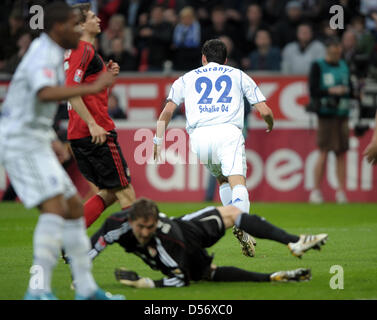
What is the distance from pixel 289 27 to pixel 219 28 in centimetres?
145

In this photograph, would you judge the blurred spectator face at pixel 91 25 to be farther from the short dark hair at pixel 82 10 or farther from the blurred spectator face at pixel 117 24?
the blurred spectator face at pixel 117 24

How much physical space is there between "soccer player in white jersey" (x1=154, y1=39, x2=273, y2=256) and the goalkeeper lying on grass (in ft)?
5.21

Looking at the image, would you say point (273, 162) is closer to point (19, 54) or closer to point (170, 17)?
point (170, 17)

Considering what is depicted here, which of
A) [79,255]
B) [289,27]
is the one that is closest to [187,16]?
[289,27]

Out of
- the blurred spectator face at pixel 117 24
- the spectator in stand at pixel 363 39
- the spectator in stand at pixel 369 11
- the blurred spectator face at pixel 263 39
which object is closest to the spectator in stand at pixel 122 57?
the blurred spectator face at pixel 117 24

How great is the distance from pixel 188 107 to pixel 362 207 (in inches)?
248

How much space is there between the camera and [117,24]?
17.6 m

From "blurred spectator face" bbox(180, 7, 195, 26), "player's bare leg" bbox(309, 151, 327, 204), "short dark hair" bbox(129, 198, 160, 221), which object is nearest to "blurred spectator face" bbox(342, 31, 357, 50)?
"player's bare leg" bbox(309, 151, 327, 204)

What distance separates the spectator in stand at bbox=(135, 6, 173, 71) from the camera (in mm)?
17125

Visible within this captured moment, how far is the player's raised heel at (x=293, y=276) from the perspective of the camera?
683cm

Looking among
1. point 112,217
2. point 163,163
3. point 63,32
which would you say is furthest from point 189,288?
point 163,163

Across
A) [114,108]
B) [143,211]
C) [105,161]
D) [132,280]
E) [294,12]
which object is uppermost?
[294,12]

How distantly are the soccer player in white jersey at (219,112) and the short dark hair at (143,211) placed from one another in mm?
2211

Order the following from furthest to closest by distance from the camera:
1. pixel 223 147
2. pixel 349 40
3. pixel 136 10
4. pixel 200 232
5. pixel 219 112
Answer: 1. pixel 136 10
2. pixel 349 40
3. pixel 219 112
4. pixel 223 147
5. pixel 200 232
